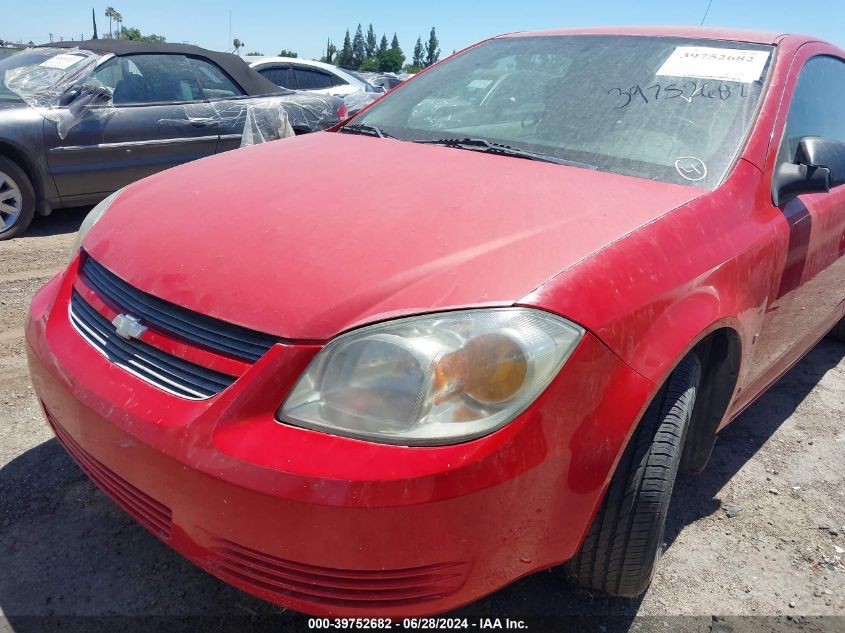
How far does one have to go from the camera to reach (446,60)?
3.19 metres

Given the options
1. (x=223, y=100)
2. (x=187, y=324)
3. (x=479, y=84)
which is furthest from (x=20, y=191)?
(x=187, y=324)

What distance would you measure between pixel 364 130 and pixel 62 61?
159 inches

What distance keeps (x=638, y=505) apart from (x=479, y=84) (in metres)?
1.88

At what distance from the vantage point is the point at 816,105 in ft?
8.60

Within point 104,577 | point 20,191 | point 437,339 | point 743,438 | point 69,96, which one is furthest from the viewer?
point 69,96

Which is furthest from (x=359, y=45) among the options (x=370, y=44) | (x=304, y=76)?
(x=304, y=76)

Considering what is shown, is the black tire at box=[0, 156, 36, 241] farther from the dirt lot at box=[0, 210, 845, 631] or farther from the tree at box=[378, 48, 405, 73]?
the tree at box=[378, 48, 405, 73]

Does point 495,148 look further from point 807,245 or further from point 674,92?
point 807,245

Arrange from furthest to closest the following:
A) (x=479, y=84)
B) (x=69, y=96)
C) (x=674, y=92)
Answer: (x=69, y=96) → (x=479, y=84) → (x=674, y=92)

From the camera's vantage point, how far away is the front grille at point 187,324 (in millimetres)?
1454

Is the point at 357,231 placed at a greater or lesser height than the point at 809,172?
lesser

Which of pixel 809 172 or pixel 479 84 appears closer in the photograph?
pixel 809 172

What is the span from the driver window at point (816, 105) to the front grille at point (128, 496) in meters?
2.09

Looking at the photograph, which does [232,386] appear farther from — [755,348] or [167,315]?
[755,348]
